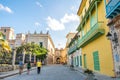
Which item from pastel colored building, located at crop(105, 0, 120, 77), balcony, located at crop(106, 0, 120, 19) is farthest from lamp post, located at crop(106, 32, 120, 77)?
balcony, located at crop(106, 0, 120, 19)

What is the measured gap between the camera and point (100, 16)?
14.9 metres

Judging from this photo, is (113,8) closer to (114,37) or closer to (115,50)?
(114,37)

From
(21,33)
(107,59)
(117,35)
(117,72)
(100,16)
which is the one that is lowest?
(117,72)

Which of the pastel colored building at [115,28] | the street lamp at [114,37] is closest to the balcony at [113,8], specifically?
the pastel colored building at [115,28]

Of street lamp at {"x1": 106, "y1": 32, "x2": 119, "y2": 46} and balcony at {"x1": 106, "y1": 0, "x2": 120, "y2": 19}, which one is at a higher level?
balcony at {"x1": 106, "y1": 0, "x2": 120, "y2": 19}

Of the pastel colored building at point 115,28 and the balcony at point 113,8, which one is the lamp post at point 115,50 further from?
the balcony at point 113,8

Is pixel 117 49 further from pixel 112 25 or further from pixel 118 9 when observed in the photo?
pixel 118 9

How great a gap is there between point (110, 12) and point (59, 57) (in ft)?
264

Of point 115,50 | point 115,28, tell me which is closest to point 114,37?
point 115,28

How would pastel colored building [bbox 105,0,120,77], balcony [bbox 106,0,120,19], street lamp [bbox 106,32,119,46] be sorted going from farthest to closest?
street lamp [bbox 106,32,119,46]
pastel colored building [bbox 105,0,120,77]
balcony [bbox 106,0,120,19]

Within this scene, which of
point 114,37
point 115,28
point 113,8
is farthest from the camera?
point 114,37

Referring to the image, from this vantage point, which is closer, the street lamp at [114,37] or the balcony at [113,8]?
the balcony at [113,8]

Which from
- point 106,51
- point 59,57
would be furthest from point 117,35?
point 59,57

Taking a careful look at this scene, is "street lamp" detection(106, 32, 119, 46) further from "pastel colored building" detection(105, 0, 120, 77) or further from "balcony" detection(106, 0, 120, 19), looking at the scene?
"balcony" detection(106, 0, 120, 19)
